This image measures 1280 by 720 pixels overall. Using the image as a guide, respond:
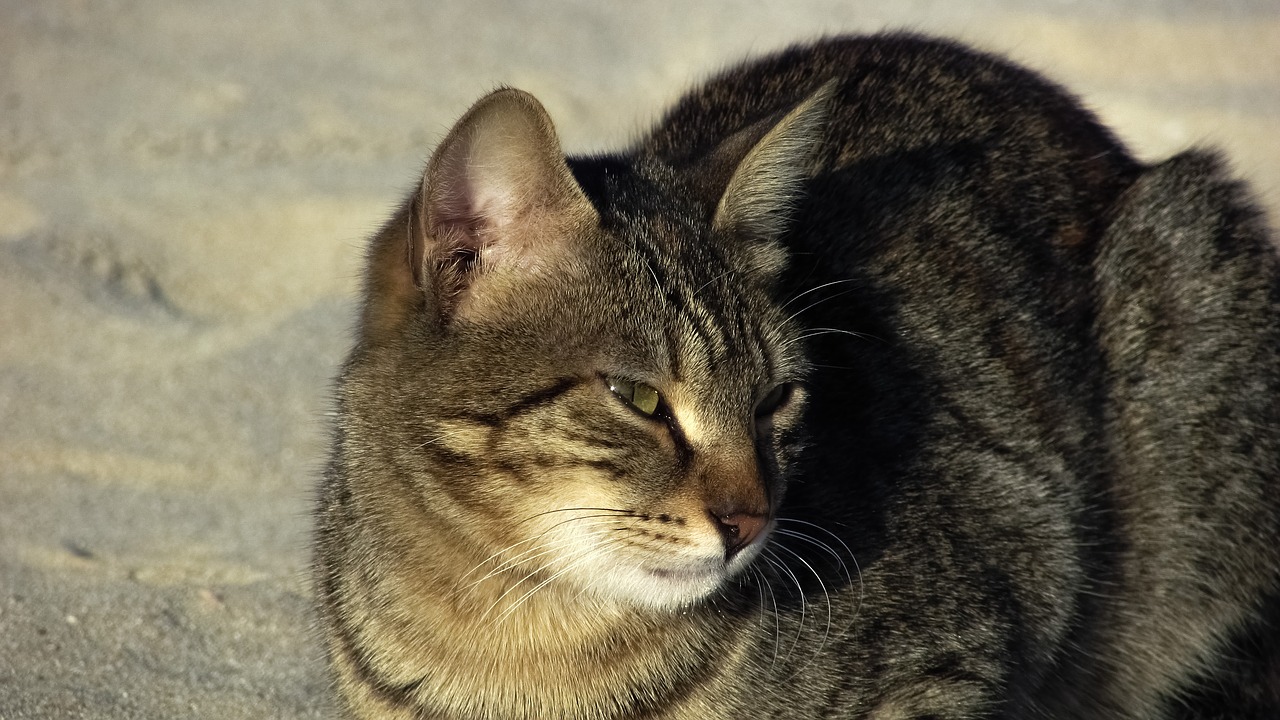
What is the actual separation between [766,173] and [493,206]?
638mm

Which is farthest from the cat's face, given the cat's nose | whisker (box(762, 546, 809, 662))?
whisker (box(762, 546, 809, 662))

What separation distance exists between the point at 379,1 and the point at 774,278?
17.8 ft

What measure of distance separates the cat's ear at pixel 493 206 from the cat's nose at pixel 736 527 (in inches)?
23.2

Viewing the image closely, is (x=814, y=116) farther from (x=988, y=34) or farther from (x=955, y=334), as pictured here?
(x=988, y=34)

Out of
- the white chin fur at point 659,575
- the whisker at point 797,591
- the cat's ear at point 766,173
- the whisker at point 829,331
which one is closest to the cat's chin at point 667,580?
the white chin fur at point 659,575

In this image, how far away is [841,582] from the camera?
3082 mm

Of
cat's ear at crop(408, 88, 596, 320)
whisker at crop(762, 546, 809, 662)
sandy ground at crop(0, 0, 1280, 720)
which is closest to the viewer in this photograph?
cat's ear at crop(408, 88, 596, 320)

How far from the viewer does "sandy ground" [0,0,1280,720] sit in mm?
3811

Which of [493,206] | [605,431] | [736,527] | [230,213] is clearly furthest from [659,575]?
[230,213]

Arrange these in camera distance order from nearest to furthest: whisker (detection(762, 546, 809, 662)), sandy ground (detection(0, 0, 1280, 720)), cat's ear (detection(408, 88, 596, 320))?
cat's ear (detection(408, 88, 596, 320)) < whisker (detection(762, 546, 809, 662)) < sandy ground (detection(0, 0, 1280, 720))

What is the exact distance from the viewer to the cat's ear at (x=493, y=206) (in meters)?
2.54

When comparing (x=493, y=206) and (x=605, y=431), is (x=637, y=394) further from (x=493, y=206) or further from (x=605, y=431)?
(x=493, y=206)

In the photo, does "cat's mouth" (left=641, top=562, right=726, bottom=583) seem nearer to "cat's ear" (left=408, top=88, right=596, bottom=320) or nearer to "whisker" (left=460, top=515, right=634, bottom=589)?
"whisker" (left=460, top=515, right=634, bottom=589)

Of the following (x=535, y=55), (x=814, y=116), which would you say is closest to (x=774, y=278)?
(x=814, y=116)
